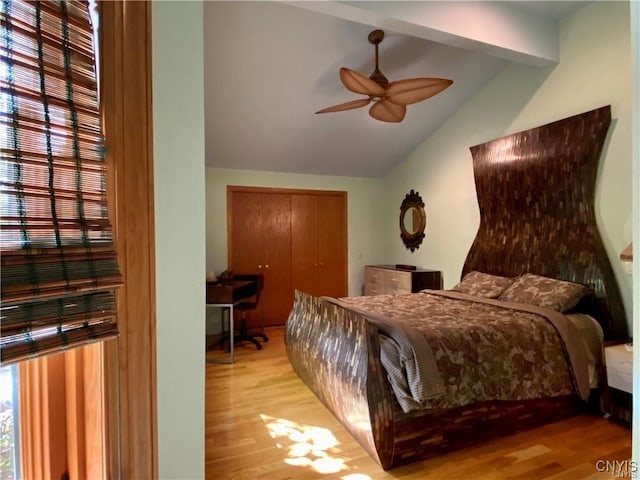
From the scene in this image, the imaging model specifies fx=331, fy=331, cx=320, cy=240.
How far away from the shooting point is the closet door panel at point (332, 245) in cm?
537

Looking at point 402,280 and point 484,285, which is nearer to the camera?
point 484,285

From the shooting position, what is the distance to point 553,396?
2.30 meters

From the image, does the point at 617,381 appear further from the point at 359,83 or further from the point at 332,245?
the point at 332,245

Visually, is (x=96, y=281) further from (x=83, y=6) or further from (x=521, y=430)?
(x=521, y=430)

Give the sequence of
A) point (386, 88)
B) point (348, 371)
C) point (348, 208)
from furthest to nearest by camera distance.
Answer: point (348, 208) → point (386, 88) → point (348, 371)

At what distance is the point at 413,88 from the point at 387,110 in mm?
430

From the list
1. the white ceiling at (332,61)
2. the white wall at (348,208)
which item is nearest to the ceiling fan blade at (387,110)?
the white ceiling at (332,61)

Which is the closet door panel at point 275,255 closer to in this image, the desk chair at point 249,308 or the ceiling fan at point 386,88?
the desk chair at point 249,308

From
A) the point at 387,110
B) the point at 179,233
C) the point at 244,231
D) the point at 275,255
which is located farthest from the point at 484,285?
the point at 179,233

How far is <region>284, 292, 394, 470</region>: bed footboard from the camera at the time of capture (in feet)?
6.11

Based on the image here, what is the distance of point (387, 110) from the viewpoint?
302 centimetres

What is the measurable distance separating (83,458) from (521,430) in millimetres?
2576

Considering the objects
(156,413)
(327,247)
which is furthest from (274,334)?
(156,413)

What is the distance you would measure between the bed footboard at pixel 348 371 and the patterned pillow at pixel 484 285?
5.75ft
